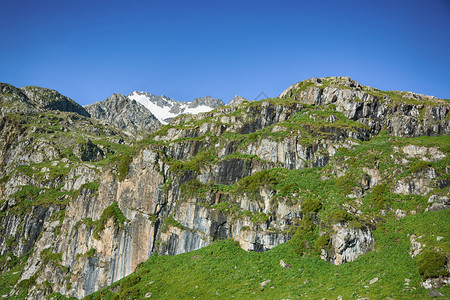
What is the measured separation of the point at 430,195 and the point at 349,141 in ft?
73.8

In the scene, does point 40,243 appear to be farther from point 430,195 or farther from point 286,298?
point 430,195

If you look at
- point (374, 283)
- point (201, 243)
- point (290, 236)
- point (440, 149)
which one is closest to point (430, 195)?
point (440, 149)

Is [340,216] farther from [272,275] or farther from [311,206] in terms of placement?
[272,275]

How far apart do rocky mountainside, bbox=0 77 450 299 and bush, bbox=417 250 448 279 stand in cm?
12

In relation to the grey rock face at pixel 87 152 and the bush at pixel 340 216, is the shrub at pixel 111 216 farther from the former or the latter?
the grey rock face at pixel 87 152

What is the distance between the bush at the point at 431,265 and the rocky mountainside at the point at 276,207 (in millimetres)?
117

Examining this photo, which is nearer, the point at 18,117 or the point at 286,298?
the point at 286,298

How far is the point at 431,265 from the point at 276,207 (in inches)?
1054

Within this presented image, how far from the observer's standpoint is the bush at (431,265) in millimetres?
32200

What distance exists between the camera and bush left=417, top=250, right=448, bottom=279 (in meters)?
32.2

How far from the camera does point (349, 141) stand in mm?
66312

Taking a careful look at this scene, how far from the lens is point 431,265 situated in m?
32.8

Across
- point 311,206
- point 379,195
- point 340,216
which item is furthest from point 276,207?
point 379,195

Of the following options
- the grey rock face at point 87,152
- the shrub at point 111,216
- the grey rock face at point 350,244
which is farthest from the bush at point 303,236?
the grey rock face at point 87,152
